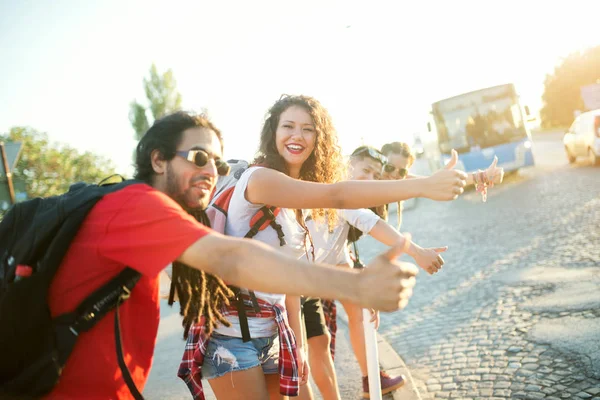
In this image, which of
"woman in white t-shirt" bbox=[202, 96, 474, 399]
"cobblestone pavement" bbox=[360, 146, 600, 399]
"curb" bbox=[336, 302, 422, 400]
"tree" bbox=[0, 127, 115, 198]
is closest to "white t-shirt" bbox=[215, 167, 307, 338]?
"woman in white t-shirt" bbox=[202, 96, 474, 399]

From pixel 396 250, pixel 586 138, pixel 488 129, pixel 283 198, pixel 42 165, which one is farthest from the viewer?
pixel 42 165

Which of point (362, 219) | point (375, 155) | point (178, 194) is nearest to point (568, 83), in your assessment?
point (375, 155)

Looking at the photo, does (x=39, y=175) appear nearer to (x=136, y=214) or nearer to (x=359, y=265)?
(x=359, y=265)

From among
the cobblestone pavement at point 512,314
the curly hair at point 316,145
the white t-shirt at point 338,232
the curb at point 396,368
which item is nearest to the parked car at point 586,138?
the cobblestone pavement at point 512,314

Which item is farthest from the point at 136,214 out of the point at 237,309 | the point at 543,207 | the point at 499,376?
the point at 543,207

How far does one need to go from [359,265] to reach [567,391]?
1686 mm

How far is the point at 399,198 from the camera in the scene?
2424 millimetres

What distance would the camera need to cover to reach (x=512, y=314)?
5578mm

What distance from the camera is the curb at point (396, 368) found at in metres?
4.24

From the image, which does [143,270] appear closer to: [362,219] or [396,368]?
[362,219]

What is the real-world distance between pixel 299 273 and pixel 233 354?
124 centimetres

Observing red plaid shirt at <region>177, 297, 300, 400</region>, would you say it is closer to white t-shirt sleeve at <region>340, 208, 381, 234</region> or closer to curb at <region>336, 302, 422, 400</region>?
white t-shirt sleeve at <region>340, 208, 381, 234</region>

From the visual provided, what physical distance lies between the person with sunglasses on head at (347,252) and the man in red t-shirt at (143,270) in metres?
1.79

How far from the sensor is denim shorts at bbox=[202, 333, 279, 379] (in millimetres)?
2615
